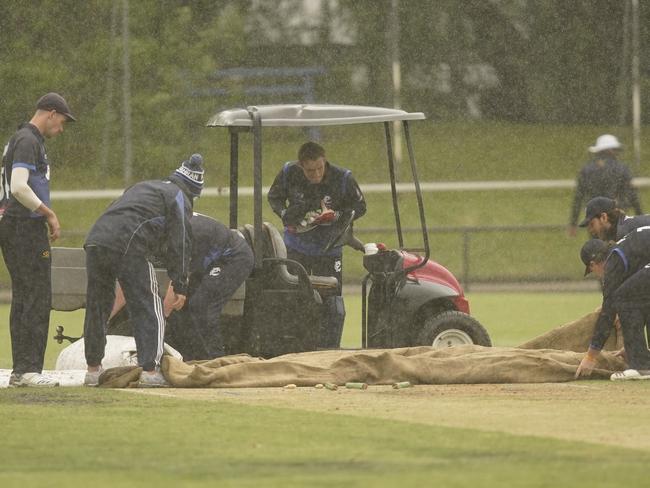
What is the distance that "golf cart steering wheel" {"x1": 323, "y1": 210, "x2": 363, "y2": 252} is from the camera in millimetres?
13203

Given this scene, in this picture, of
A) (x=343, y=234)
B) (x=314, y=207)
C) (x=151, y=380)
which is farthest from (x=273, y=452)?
(x=314, y=207)

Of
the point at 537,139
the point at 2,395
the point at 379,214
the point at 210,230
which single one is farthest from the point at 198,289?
the point at 537,139

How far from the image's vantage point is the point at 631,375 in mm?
11578

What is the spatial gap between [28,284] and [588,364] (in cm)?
378

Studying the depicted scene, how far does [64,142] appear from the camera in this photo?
3675 cm

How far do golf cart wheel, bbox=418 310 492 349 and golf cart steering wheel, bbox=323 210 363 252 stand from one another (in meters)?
0.81

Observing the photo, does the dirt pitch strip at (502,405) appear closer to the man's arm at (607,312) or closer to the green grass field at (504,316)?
the man's arm at (607,312)

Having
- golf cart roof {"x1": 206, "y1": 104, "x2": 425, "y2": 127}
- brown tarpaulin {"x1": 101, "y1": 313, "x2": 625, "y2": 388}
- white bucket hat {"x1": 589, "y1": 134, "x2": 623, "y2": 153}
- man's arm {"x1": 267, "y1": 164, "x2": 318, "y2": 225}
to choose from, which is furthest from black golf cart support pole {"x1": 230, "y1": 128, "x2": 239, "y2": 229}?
white bucket hat {"x1": 589, "y1": 134, "x2": 623, "y2": 153}

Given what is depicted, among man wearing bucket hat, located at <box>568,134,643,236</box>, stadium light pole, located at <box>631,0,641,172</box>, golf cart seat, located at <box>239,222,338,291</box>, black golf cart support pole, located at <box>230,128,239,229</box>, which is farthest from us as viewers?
stadium light pole, located at <box>631,0,641,172</box>

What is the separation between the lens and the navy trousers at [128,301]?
37.0 ft

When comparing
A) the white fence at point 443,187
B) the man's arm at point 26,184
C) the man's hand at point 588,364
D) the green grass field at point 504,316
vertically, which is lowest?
the green grass field at point 504,316

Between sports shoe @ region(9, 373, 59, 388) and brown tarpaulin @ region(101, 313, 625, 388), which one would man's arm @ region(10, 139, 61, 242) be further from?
brown tarpaulin @ region(101, 313, 625, 388)

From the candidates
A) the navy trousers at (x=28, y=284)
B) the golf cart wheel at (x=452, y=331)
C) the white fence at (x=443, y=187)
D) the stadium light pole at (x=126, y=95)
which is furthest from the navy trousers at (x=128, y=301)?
the stadium light pole at (x=126, y=95)

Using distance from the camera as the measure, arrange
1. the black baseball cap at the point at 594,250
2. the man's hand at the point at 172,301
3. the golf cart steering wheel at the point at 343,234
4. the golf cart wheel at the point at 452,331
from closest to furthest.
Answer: the man's hand at the point at 172,301
the black baseball cap at the point at 594,250
the golf cart wheel at the point at 452,331
the golf cart steering wheel at the point at 343,234
